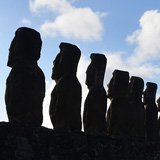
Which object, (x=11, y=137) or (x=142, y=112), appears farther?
(x=142, y=112)

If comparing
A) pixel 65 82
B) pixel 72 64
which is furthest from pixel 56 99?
pixel 72 64

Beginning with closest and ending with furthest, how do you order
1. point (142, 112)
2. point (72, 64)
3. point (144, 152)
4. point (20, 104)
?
point (20, 104) < point (72, 64) < point (144, 152) < point (142, 112)

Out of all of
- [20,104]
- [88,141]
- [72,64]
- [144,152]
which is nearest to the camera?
[20,104]

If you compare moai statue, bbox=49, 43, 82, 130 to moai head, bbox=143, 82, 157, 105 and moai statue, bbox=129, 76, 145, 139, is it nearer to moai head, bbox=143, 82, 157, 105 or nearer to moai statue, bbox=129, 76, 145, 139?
moai statue, bbox=129, 76, 145, 139

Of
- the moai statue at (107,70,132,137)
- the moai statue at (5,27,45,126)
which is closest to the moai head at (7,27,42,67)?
the moai statue at (5,27,45,126)

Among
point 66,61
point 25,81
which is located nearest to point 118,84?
point 66,61

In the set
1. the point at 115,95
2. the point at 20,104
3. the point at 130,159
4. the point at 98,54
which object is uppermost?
the point at 98,54

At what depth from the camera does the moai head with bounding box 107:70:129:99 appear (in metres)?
12.2

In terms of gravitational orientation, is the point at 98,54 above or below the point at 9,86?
above

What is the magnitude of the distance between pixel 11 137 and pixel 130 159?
408cm

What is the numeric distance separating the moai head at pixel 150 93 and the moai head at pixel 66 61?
3873 mm

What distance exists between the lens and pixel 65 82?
10398mm

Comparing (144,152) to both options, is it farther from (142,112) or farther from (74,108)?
(74,108)

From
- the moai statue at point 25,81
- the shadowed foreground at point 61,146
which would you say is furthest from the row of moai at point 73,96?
the shadowed foreground at point 61,146
